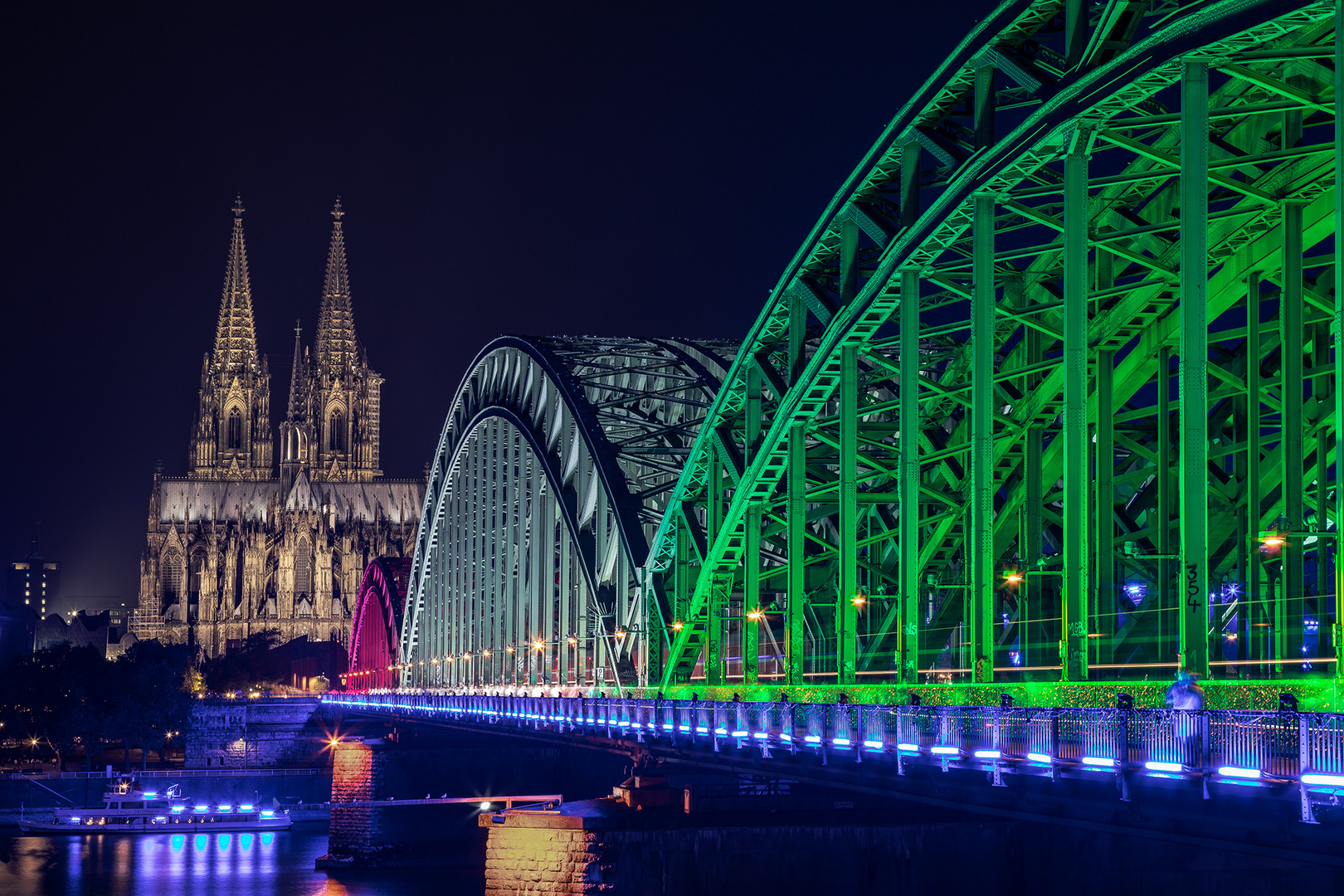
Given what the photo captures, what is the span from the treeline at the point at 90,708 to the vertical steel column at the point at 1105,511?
12098 centimetres

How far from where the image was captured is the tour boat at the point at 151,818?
378 feet

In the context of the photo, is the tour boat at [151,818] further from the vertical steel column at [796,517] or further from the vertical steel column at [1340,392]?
the vertical steel column at [1340,392]

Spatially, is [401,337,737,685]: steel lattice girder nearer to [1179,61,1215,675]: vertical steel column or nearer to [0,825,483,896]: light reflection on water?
[0,825,483,896]: light reflection on water

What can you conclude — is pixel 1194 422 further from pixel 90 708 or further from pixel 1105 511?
pixel 90 708

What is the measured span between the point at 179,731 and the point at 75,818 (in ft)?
151

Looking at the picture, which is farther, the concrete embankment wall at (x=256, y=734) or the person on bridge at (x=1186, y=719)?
the concrete embankment wall at (x=256, y=734)

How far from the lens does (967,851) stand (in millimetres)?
51219

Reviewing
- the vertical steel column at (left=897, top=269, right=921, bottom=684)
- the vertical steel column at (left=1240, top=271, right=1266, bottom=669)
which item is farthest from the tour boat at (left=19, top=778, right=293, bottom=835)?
the vertical steel column at (left=1240, top=271, right=1266, bottom=669)

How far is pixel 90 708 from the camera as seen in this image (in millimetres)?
145875

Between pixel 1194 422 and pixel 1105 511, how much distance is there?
7.90 meters

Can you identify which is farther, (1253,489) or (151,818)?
(151,818)

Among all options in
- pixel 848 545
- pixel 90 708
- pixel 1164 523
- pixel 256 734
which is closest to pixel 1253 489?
pixel 1164 523

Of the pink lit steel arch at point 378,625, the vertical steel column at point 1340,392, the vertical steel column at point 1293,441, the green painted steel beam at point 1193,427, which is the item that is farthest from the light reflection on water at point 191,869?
the vertical steel column at point 1340,392

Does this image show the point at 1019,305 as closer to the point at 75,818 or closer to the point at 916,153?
the point at 916,153
